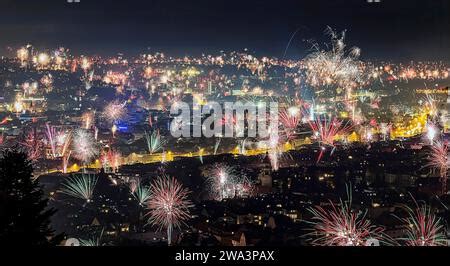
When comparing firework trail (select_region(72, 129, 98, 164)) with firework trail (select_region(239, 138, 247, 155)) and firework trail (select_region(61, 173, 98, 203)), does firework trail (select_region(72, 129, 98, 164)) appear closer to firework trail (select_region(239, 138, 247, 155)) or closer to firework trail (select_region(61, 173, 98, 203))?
firework trail (select_region(61, 173, 98, 203))

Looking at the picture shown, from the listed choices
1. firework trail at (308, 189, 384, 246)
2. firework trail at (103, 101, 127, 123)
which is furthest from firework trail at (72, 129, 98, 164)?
firework trail at (308, 189, 384, 246)

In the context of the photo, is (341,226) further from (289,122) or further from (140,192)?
(289,122)

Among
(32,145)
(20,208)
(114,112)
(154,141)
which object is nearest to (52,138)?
(32,145)

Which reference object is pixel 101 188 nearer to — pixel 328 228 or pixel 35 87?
pixel 328 228

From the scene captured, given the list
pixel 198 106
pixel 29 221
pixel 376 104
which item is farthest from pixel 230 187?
pixel 376 104

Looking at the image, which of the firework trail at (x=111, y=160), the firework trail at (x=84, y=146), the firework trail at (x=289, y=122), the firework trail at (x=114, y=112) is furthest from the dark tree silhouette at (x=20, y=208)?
the firework trail at (x=114, y=112)
